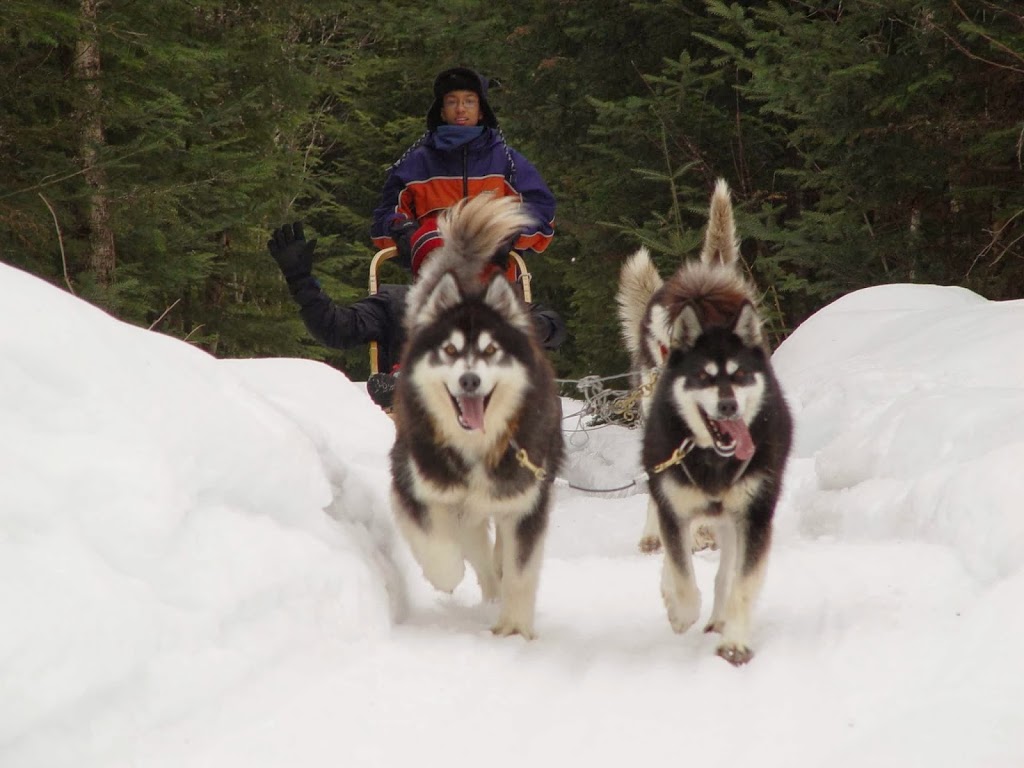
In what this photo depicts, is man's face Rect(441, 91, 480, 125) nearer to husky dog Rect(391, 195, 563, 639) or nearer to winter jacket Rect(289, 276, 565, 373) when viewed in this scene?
A: winter jacket Rect(289, 276, 565, 373)

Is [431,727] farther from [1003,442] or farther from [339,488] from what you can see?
[1003,442]

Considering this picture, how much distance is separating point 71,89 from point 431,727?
21.8 ft

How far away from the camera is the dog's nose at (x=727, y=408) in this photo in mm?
4117

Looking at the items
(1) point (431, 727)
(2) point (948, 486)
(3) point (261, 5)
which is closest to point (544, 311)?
(2) point (948, 486)

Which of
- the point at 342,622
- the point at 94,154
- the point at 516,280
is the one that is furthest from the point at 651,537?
the point at 94,154

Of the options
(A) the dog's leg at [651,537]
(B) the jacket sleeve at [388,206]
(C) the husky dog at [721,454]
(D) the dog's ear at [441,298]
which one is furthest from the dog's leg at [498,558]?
(B) the jacket sleeve at [388,206]

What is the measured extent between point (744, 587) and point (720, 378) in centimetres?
77

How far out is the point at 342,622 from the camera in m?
3.75

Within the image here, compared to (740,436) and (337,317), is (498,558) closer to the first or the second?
(740,436)

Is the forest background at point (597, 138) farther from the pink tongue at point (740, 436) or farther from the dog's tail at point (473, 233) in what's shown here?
the pink tongue at point (740, 436)

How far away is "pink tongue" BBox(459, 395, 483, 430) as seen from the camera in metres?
4.16

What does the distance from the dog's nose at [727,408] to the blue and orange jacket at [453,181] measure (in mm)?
2338

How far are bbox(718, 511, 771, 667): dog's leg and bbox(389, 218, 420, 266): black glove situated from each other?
2.68 m

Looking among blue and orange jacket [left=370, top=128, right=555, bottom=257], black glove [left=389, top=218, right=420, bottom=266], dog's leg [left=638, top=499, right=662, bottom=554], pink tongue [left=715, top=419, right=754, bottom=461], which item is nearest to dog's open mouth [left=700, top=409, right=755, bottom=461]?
pink tongue [left=715, top=419, right=754, bottom=461]
